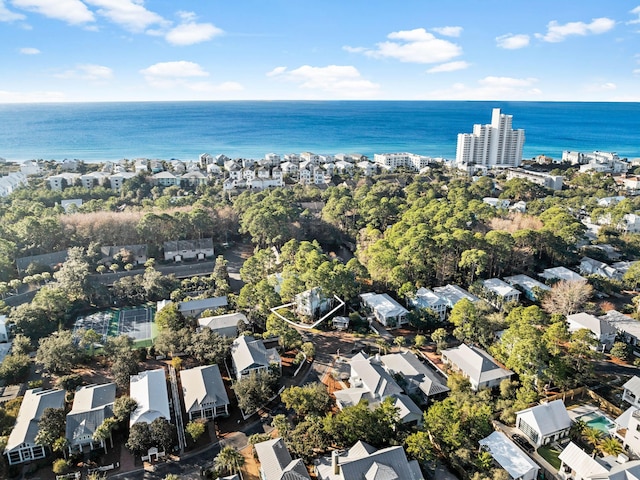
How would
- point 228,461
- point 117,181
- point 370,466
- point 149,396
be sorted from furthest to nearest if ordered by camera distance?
1. point 117,181
2. point 149,396
3. point 228,461
4. point 370,466

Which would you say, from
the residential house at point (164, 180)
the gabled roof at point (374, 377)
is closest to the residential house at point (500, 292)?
the gabled roof at point (374, 377)

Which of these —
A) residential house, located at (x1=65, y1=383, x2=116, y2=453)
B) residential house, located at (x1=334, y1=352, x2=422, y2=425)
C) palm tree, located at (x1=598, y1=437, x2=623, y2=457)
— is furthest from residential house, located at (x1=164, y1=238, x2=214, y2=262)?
palm tree, located at (x1=598, y1=437, x2=623, y2=457)

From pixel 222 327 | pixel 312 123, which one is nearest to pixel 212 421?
pixel 222 327

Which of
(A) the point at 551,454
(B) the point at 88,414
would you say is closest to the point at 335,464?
(A) the point at 551,454

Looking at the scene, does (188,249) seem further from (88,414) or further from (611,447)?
(611,447)

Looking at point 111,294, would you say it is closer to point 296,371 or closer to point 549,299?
point 296,371

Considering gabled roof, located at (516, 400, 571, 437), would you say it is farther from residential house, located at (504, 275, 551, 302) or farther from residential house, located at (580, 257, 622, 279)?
residential house, located at (580, 257, 622, 279)
